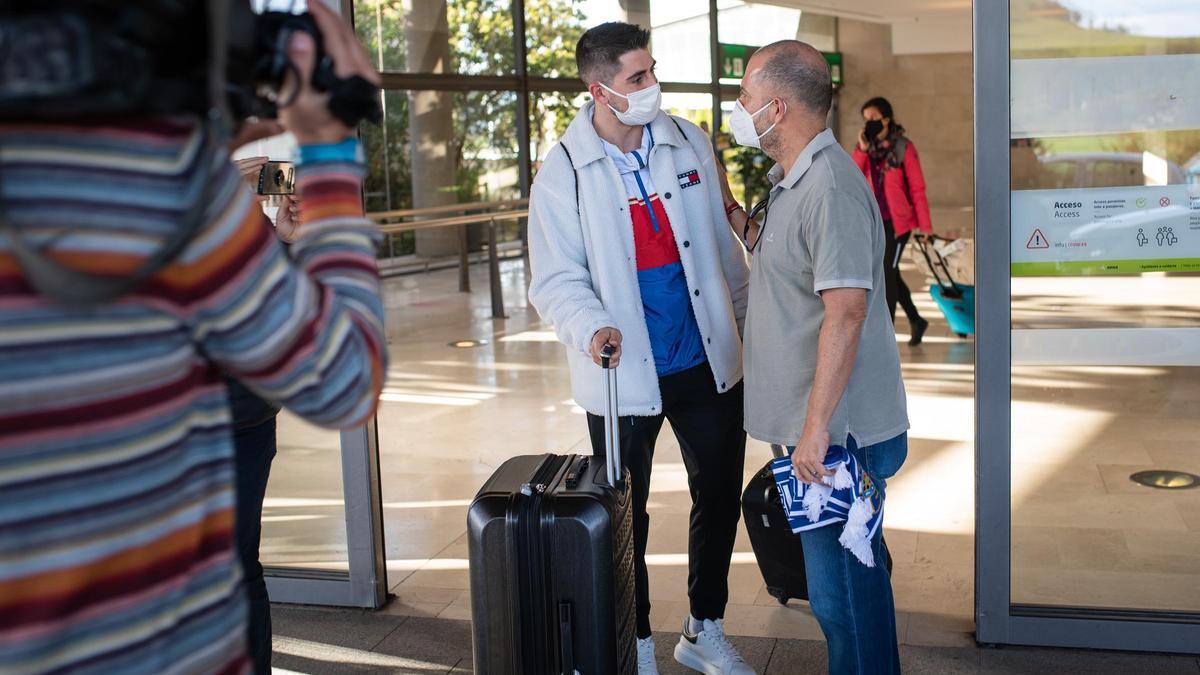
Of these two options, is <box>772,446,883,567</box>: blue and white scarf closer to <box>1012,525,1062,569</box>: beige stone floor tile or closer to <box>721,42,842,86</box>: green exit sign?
<box>1012,525,1062,569</box>: beige stone floor tile

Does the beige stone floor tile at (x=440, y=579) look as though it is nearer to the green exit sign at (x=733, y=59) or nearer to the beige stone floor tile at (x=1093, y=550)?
the beige stone floor tile at (x=1093, y=550)

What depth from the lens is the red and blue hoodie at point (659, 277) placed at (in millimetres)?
3189

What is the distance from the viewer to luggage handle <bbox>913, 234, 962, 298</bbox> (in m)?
8.25

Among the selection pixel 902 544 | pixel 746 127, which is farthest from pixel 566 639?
pixel 902 544

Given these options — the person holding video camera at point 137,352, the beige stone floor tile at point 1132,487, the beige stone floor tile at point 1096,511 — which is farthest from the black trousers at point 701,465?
the person holding video camera at point 137,352

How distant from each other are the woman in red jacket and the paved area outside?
16.5ft

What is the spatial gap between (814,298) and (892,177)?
5931 mm

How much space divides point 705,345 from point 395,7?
1123 centimetres

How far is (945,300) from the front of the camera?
8.50 metres

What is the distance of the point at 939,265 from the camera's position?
8328 mm

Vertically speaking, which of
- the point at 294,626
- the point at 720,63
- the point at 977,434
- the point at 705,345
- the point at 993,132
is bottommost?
the point at 294,626

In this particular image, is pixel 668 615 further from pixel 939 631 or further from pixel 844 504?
pixel 844 504

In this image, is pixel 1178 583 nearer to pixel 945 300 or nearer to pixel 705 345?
pixel 705 345

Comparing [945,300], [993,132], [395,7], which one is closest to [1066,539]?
[993,132]
